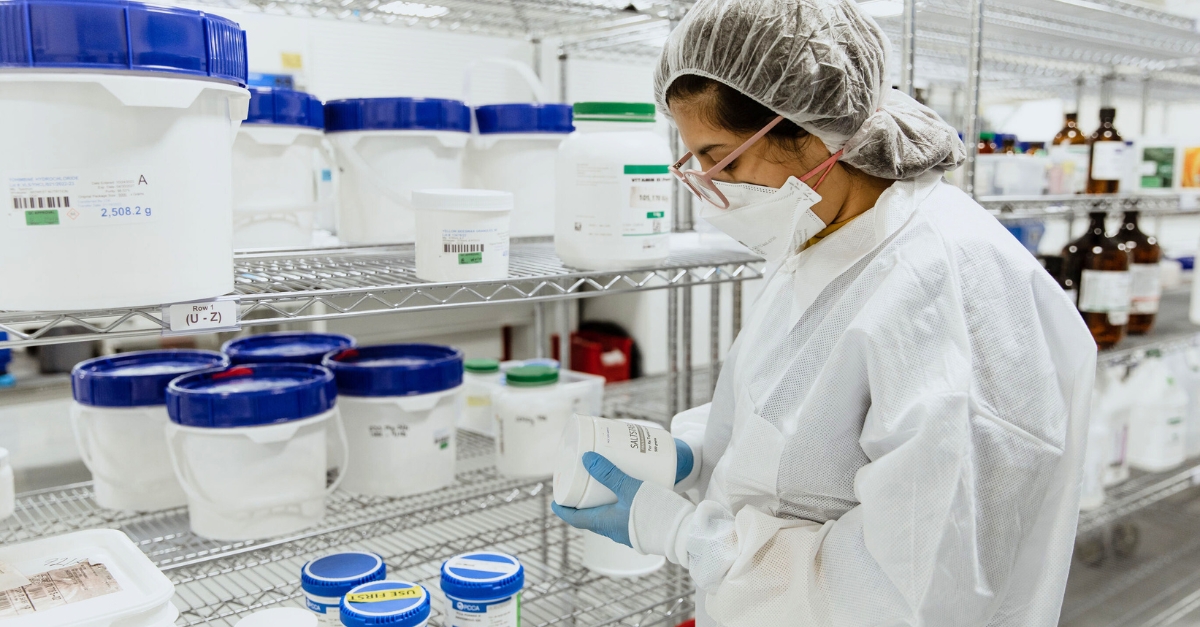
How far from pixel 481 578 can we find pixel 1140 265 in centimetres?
200

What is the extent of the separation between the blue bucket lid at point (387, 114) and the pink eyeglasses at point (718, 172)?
1.21 feet

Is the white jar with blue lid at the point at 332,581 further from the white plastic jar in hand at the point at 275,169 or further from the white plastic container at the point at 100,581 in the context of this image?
the white plastic jar in hand at the point at 275,169

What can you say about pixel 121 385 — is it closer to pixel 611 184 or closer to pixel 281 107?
pixel 281 107

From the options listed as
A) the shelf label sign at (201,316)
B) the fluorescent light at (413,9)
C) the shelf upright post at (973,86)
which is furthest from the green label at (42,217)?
the shelf upright post at (973,86)

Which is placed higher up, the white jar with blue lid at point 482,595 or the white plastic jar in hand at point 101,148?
the white plastic jar in hand at point 101,148

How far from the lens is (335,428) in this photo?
1.31m

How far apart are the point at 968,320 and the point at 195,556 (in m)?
0.96

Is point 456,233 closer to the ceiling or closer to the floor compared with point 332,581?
closer to the ceiling

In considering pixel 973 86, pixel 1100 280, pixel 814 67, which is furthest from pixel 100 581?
pixel 1100 280

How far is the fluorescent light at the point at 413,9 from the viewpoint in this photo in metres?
1.42

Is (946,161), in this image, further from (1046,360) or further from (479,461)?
(479,461)

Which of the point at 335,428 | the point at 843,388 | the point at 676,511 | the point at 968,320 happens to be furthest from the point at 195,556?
the point at 968,320

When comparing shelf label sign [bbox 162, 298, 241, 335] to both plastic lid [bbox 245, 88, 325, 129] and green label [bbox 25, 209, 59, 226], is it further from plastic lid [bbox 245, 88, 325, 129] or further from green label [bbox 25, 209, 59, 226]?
plastic lid [bbox 245, 88, 325, 129]

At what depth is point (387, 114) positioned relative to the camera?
117 centimetres
